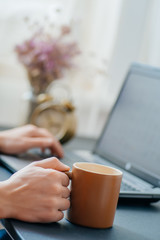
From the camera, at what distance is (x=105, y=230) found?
0.65m

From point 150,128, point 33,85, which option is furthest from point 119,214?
point 33,85

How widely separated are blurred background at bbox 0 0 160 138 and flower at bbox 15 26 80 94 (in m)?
0.25

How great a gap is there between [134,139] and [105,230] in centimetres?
50

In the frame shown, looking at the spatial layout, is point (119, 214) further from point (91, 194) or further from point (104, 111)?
point (104, 111)

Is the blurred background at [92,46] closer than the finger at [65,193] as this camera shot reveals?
No

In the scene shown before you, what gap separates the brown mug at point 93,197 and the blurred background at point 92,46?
124 cm

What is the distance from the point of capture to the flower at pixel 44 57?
1.54 m

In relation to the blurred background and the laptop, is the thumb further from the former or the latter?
the blurred background

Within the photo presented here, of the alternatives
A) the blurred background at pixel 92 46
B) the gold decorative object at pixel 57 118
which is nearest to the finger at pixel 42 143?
the gold decorative object at pixel 57 118

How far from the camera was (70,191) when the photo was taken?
665mm

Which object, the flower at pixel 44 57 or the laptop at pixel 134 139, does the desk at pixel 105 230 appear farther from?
the flower at pixel 44 57

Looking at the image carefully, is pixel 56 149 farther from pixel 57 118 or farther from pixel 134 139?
pixel 57 118

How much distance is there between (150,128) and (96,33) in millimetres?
1030

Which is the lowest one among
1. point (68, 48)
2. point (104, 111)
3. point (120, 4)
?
point (104, 111)
